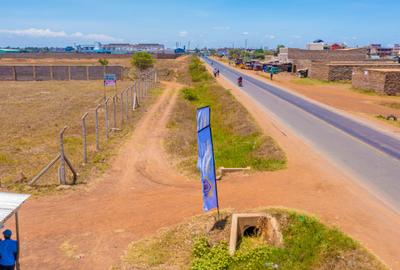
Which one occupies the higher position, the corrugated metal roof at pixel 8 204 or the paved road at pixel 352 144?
the corrugated metal roof at pixel 8 204

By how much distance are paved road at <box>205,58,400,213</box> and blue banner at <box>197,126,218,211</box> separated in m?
4.71

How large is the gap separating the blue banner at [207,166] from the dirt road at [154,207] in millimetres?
1112

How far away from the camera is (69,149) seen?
17.9m

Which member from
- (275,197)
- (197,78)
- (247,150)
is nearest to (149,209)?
(275,197)

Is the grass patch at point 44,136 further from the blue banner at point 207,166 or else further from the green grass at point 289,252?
the green grass at point 289,252

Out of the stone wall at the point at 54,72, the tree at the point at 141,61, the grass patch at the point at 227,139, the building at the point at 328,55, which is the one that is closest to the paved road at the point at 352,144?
the grass patch at the point at 227,139

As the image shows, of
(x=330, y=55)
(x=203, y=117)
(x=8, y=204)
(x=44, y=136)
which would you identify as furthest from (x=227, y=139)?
(x=330, y=55)

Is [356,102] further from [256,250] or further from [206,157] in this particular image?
[256,250]

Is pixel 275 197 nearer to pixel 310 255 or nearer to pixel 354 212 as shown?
pixel 354 212

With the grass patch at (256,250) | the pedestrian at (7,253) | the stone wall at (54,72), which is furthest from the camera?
the stone wall at (54,72)

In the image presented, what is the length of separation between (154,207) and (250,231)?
2.79 m

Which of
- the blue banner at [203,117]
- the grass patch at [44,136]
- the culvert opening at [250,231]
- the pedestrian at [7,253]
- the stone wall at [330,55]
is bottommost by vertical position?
the grass patch at [44,136]

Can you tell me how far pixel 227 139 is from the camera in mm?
21156

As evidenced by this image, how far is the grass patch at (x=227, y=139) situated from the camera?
1575 cm
